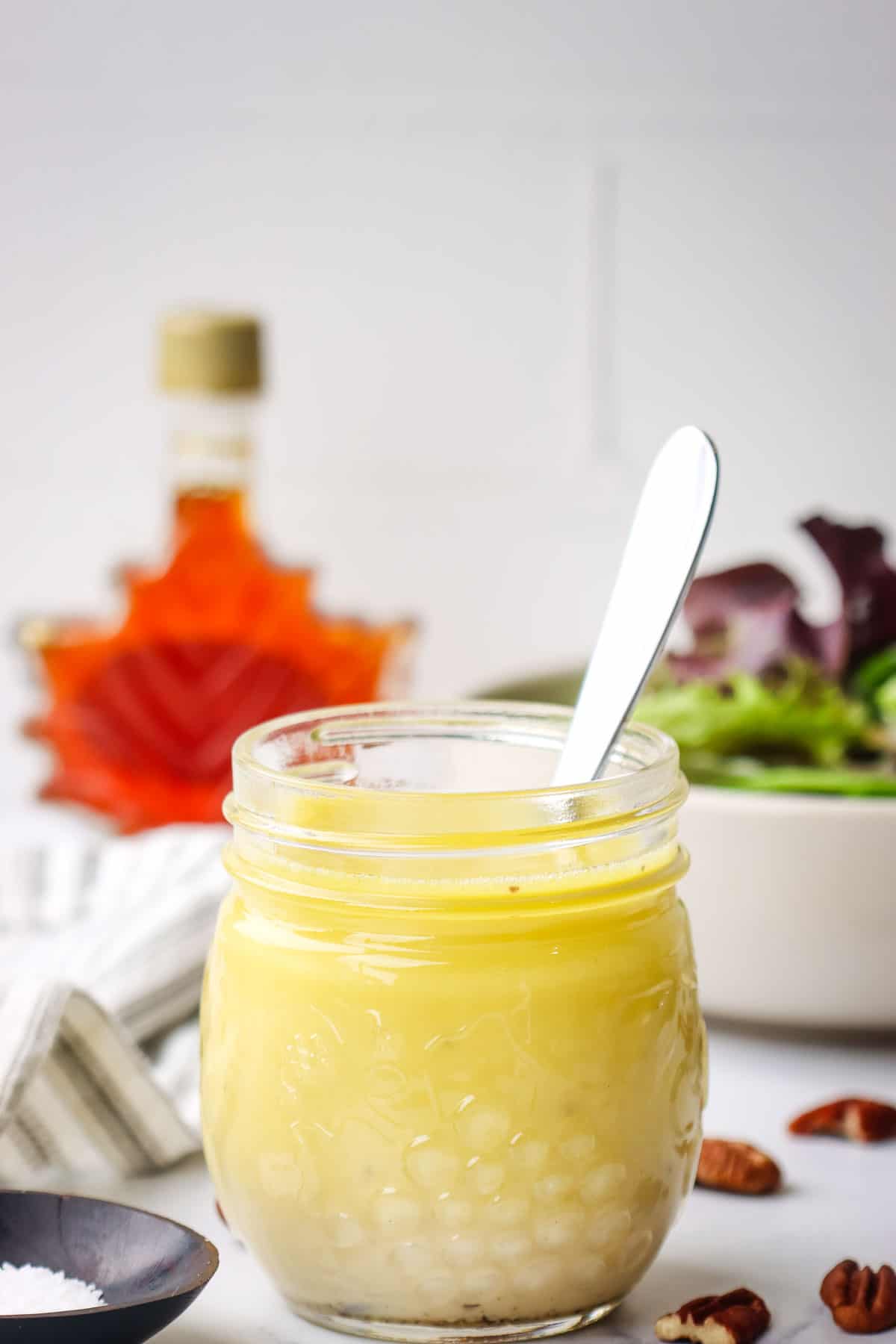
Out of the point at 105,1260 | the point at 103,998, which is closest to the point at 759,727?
the point at 103,998

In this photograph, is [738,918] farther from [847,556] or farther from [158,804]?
[158,804]

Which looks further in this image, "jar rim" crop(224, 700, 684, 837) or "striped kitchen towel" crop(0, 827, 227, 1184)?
"striped kitchen towel" crop(0, 827, 227, 1184)

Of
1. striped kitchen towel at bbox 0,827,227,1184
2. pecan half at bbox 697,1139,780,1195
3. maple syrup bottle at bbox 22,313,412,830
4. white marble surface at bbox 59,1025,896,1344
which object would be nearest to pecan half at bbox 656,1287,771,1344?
white marble surface at bbox 59,1025,896,1344

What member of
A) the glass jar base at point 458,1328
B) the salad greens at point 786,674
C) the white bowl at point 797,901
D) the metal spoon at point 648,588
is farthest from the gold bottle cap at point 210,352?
the glass jar base at point 458,1328

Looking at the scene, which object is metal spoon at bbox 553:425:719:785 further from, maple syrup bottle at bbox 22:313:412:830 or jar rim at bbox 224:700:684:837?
maple syrup bottle at bbox 22:313:412:830

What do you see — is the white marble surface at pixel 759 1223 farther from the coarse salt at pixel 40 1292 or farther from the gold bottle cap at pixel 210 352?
the gold bottle cap at pixel 210 352
